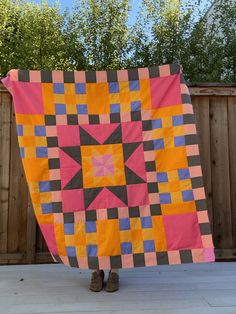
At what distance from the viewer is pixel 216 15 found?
5188 mm

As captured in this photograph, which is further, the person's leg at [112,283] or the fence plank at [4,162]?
the fence plank at [4,162]

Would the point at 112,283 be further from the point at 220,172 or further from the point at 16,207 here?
the point at 220,172

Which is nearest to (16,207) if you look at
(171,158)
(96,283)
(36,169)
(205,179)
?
(36,169)

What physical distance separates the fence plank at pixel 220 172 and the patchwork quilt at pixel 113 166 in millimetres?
993

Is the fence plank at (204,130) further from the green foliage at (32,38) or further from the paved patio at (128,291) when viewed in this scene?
the green foliage at (32,38)

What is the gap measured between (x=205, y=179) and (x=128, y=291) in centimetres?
132

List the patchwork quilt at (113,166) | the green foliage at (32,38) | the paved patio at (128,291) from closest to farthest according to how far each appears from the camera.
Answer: the paved patio at (128,291), the patchwork quilt at (113,166), the green foliage at (32,38)

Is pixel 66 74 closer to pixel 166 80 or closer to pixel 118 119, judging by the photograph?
pixel 118 119

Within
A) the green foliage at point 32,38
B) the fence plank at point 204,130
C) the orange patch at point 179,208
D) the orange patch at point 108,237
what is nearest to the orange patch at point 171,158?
the orange patch at point 179,208

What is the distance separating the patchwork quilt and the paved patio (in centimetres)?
23

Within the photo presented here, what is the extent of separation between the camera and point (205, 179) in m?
3.61

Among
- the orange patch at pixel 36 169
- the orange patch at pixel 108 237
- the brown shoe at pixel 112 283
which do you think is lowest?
the brown shoe at pixel 112 283

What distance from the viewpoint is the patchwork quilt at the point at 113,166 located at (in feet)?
8.66

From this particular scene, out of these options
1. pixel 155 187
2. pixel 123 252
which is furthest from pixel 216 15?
pixel 123 252
